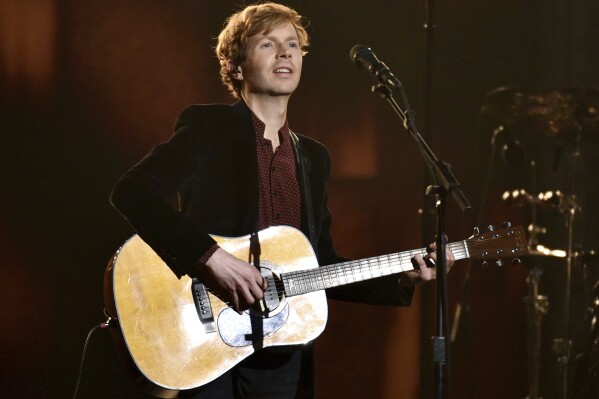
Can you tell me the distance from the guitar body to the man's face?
0.64 metres

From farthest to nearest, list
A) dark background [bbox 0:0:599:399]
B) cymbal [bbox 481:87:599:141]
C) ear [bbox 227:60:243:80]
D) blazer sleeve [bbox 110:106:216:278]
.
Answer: cymbal [bbox 481:87:599:141] < dark background [bbox 0:0:599:399] < ear [bbox 227:60:243:80] < blazer sleeve [bbox 110:106:216:278]

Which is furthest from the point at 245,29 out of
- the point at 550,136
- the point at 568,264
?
the point at 568,264

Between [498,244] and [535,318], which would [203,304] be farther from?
[535,318]

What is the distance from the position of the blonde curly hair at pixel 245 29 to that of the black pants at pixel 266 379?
1.16 m

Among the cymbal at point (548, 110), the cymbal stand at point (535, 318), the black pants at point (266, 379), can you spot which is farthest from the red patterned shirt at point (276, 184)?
the cymbal stand at point (535, 318)

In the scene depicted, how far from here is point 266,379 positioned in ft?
8.84

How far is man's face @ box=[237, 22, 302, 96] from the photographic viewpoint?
3.03 m

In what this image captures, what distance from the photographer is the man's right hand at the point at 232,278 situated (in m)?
2.58

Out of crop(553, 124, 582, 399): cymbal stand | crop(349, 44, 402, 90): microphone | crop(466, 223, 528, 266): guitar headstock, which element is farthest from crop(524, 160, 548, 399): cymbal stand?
crop(349, 44, 402, 90): microphone

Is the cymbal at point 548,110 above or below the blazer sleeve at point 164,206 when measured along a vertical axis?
above

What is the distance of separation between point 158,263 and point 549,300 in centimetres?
314

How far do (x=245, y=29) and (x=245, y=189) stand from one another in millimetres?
743

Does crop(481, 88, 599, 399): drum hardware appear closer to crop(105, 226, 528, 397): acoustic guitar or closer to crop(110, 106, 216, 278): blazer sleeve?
crop(105, 226, 528, 397): acoustic guitar

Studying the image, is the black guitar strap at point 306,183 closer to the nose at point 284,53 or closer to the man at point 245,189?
the man at point 245,189
